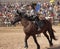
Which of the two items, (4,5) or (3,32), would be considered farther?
(4,5)

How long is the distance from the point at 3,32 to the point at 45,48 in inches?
301

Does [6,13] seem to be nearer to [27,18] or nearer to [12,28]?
[12,28]

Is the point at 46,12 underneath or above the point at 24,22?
underneath

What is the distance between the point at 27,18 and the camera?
451 inches

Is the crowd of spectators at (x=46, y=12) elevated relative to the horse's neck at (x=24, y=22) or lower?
lower

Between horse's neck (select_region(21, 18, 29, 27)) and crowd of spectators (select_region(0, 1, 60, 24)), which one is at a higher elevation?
horse's neck (select_region(21, 18, 29, 27))

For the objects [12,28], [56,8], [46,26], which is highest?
[46,26]

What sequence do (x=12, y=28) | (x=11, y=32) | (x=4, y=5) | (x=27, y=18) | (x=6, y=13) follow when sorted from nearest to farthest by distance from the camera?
(x=27, y=18) < (x=11, y=32) < (x=12, y=28) < (x=6, y=13) < (x=4, y=5)

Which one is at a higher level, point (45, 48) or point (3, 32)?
point (45, 48)

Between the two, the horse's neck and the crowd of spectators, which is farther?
the crowd of spectators

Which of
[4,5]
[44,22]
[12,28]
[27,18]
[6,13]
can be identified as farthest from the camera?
[4,5]

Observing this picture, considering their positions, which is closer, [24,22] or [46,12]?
[24,22]

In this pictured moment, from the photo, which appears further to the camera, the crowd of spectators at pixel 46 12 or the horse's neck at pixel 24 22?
the crowd of spectators at pixel 46 12

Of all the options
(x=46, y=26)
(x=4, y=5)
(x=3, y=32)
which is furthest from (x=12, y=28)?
(x=46, y=26)
